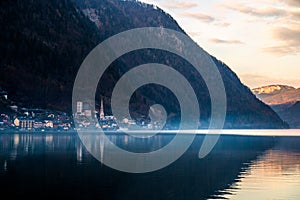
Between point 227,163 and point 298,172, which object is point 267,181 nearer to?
point 298,172

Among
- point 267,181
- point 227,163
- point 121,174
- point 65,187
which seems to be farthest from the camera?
point 227,163

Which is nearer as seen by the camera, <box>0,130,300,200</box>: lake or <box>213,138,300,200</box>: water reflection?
<box>0,130,300,200</box>: lake

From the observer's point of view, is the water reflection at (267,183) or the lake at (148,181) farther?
the water reflection at (267,183)

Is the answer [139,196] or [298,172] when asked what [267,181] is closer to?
[298,172]

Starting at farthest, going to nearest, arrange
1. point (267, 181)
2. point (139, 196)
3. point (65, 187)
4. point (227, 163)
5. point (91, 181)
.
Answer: point (227, 163) < point (267, 181) < point (91, 181) < point (65, 187) < point (139, 196)

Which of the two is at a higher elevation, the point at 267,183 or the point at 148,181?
the point at 148,181

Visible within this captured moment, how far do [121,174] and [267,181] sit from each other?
2039 cm

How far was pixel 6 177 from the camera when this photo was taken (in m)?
69.4

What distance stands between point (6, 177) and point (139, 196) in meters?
21.3

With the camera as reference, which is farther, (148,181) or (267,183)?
(267,183)

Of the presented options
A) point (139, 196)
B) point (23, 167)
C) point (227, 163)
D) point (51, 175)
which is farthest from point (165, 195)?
point (227, 163)

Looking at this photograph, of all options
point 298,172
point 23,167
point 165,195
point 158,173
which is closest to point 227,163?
point 298,172

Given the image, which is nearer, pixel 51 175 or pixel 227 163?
pixel 51 175

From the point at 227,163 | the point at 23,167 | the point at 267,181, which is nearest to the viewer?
the point at 267,181
